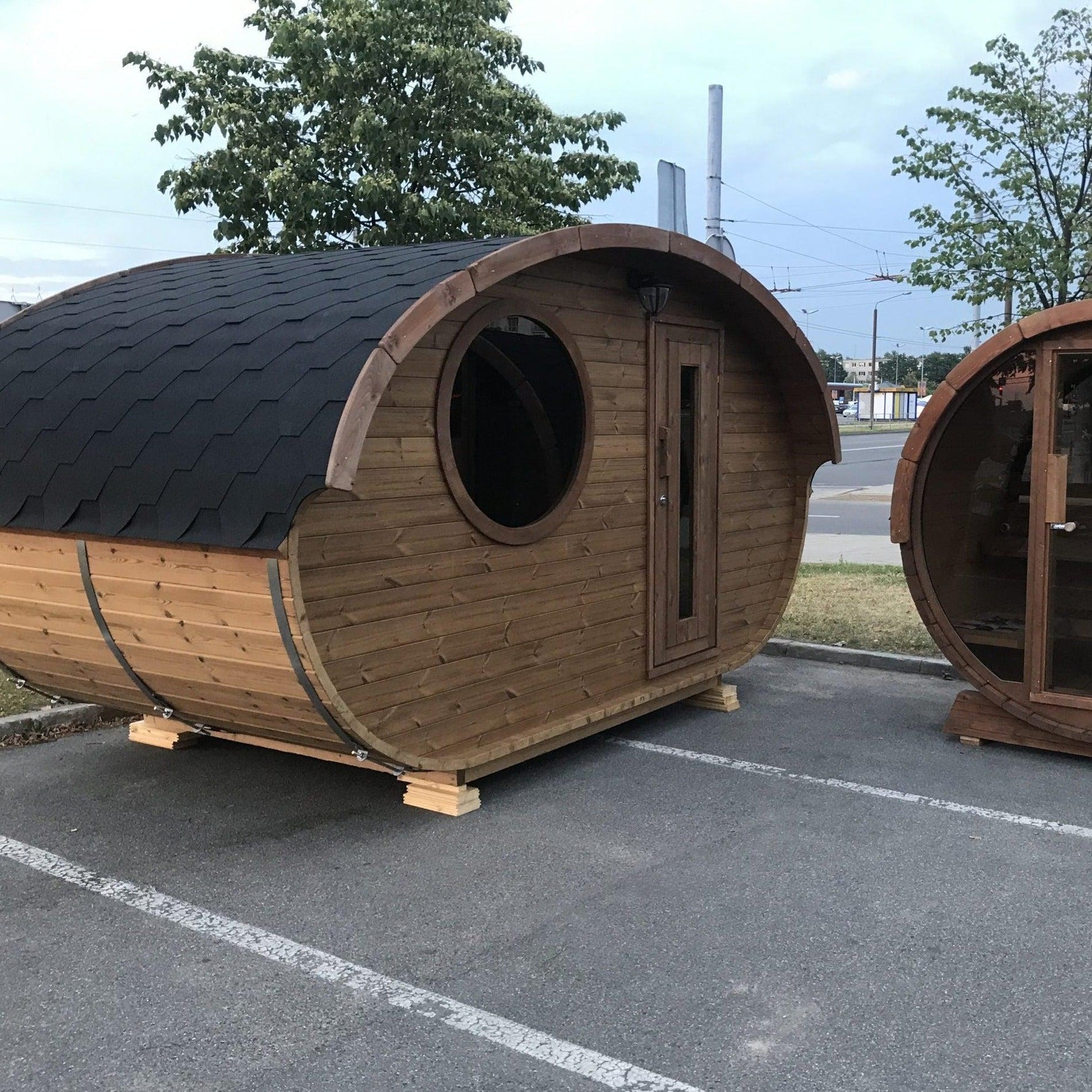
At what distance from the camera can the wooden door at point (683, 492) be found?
22.4 feet

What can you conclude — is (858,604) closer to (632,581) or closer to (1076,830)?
(632,581)

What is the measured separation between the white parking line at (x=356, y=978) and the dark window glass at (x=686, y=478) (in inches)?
143

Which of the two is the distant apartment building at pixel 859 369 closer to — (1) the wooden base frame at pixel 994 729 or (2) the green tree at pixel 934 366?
(2) the green tree at pixel 934 366

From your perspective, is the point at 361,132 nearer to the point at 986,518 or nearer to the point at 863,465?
the point at 986,518

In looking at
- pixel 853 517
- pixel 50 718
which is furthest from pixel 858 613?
pixel 853 517

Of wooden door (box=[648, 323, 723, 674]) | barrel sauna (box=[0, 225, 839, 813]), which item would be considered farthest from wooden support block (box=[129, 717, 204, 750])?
wooden door (box=[648, 323, 723, 674])

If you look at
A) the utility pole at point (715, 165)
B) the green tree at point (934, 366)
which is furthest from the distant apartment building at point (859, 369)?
the utility pole at point (715, 165)

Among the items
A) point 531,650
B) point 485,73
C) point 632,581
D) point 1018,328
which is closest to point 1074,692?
point 1018,328

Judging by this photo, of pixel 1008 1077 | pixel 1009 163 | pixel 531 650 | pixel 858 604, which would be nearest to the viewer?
pixel 1008 1077

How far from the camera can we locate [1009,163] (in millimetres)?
11617

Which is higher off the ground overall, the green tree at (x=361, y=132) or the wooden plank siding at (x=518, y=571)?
the green tree at (x=361, y=132)

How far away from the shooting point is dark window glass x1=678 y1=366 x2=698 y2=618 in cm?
711

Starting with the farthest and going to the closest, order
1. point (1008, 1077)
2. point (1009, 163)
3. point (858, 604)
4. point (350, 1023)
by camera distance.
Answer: point (1009, 163) → point (858, 604) → point (350, 1023) → point (1008, 1077)

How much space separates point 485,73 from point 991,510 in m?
7.41
